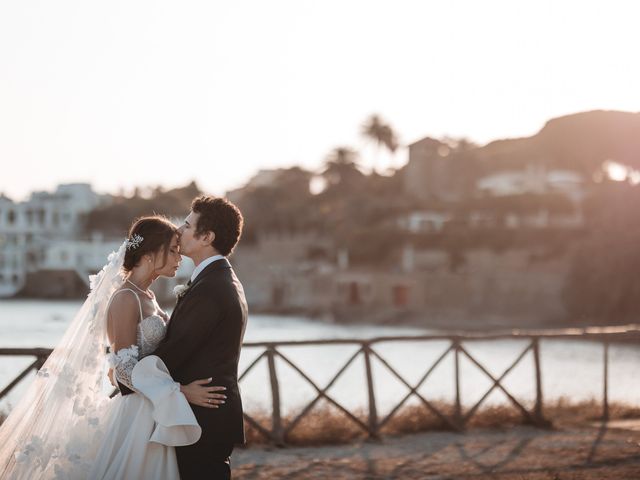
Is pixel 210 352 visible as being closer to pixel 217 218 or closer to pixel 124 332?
pixel 124 332

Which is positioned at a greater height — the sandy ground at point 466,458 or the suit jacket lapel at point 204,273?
the suit jacket lapel at point 204,273

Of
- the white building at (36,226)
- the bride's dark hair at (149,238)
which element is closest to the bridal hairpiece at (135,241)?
the bride's dark hair at (149,238)

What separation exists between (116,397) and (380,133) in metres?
90.8

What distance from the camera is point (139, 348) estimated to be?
3.73m

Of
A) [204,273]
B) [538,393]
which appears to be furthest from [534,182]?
[204,273]

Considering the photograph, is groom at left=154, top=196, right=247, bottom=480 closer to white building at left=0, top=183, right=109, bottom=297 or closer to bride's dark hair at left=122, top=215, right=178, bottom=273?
bride's dark hair at left=122, top=215, right=178, bottom=273

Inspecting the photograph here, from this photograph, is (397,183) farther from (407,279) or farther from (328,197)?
(407,279)

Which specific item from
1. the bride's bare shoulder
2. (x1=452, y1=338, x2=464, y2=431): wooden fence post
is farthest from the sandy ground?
the bride's bare shoulder

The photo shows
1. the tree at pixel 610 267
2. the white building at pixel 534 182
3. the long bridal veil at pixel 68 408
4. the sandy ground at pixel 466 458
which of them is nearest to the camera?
the long bridal veil at pixel 68 408

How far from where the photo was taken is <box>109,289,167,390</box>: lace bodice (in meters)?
3.68

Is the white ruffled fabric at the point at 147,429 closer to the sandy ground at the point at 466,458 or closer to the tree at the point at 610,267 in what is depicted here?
the sandy ground at the point at 466,458

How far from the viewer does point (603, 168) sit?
6303 centimetres

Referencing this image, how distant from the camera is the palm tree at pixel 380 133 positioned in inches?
3684

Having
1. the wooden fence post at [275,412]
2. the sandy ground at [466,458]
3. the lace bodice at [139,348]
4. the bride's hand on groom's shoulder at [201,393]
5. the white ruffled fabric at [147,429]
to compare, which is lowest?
the sandy ground at [466,458]
